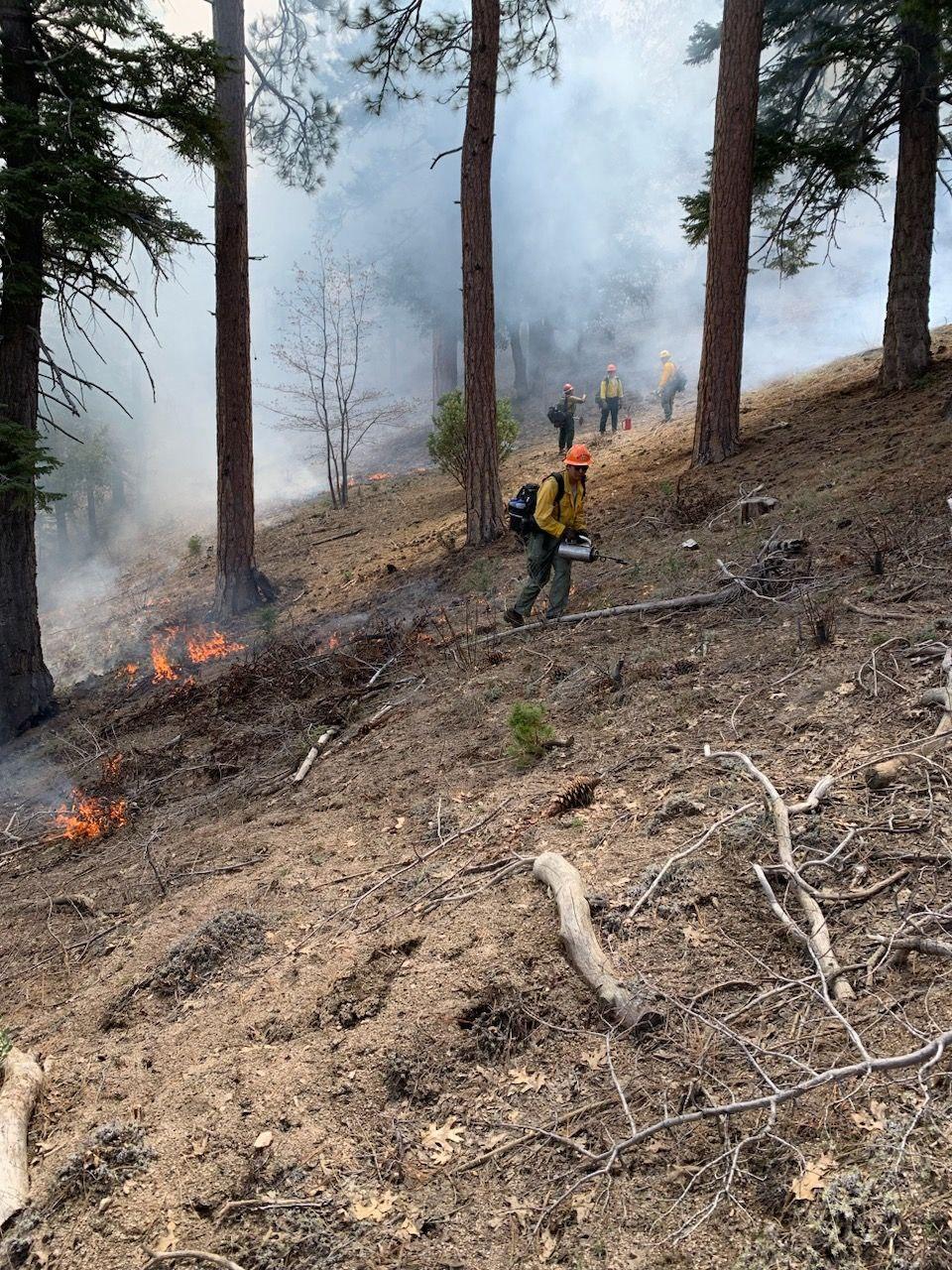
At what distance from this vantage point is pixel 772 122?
11.8 metres

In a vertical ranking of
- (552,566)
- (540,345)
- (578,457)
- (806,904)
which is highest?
(540,345)

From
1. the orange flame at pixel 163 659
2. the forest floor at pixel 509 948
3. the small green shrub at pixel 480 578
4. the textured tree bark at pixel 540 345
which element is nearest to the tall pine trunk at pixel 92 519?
the textured tree bark at pixel 540 345

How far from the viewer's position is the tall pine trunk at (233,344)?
11984 millimetres

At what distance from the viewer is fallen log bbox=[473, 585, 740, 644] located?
274 inches

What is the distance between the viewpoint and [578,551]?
7.82 metres

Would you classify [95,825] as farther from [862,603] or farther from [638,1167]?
[862,603]

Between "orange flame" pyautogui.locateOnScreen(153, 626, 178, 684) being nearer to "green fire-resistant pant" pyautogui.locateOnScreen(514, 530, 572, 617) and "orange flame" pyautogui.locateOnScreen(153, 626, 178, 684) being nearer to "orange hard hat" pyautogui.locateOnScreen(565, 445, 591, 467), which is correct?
"green fire-resistant pant" pyautogui.locateOnScreen(514, 530, 572, 617)

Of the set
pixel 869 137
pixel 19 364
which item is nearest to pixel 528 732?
pixel 19 364

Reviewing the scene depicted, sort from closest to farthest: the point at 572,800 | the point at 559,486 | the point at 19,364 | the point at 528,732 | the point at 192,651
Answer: the point at 572,800
the point at 528,732
the point at 559,486
the point at 19,364
the point at 192,651

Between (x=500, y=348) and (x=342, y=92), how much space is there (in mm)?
12673

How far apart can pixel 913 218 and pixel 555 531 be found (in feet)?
24.8

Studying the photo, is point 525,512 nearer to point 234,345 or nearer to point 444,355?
point 234,345

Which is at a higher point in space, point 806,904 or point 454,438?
point 454,438

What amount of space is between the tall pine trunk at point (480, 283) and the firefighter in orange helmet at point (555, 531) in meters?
3.44
